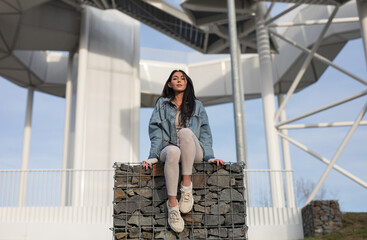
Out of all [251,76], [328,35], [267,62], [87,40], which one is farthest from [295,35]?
[87,40]

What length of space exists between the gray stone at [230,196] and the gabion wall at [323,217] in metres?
7.41

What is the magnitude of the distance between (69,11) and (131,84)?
419 cm

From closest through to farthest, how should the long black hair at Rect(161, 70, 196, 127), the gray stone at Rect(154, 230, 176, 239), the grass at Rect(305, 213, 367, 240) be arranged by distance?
1. the gray stone at Rect(154, 230, 176, 239)
2. the long black hair at Rect(161, 70, 196, 127)
3. the grass at Rect(305, 213, 367, 240)

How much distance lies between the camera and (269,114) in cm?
1501

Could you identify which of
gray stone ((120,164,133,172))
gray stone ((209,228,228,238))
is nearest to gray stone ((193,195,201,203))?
gray stone ((209,228,228,238))

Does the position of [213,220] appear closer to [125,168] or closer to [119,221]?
[119,221]

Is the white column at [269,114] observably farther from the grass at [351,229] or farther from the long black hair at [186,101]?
the long black hair at [186,101]

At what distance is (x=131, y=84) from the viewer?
19.5m

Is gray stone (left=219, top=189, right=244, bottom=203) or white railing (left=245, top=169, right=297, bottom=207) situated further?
white railing (left=245, top=169, right=297, bottom=207)

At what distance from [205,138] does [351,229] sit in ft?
26.3

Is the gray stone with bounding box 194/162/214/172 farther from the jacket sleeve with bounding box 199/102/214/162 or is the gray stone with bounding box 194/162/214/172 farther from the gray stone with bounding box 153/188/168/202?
the gray stone with bounding box 153/188/168/202

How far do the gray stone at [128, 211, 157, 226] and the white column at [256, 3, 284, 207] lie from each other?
9.39 metres

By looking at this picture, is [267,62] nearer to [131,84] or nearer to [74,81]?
[131,84]

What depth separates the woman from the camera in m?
4.65
